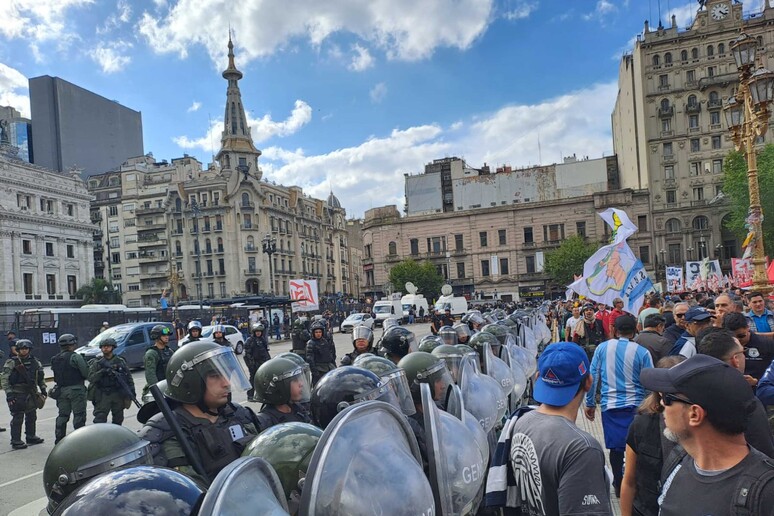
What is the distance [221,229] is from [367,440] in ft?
231

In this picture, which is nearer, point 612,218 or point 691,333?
point 691,333

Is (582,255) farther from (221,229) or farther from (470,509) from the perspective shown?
(470,509)

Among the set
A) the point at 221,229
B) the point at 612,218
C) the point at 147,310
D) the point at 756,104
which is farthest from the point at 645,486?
the point at 221,229

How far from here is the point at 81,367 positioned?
830 cm

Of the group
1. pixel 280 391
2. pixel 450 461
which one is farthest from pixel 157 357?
pixel 450 461

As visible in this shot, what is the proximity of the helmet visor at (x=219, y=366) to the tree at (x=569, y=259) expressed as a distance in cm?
5059

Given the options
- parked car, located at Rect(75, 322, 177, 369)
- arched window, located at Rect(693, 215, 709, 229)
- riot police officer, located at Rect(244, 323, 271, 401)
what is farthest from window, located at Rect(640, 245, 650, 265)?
riot police officer, located at Rect(244, 323, 271, 401)

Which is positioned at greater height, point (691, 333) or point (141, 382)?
point (691, 333)

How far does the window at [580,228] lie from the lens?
194 feet

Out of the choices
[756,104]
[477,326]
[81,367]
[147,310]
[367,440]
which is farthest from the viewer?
[147,310]

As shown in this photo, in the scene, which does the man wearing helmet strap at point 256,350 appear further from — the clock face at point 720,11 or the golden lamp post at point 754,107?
the clock face at point 720,11

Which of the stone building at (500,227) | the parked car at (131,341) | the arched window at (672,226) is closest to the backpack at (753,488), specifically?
the parked car at (131,341)

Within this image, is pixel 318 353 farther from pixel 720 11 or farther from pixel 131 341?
pixel 720 11

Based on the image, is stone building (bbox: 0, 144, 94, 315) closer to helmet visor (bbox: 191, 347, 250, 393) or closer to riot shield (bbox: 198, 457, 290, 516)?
helmet visor (bbox: 191, 347, 250, 393)
